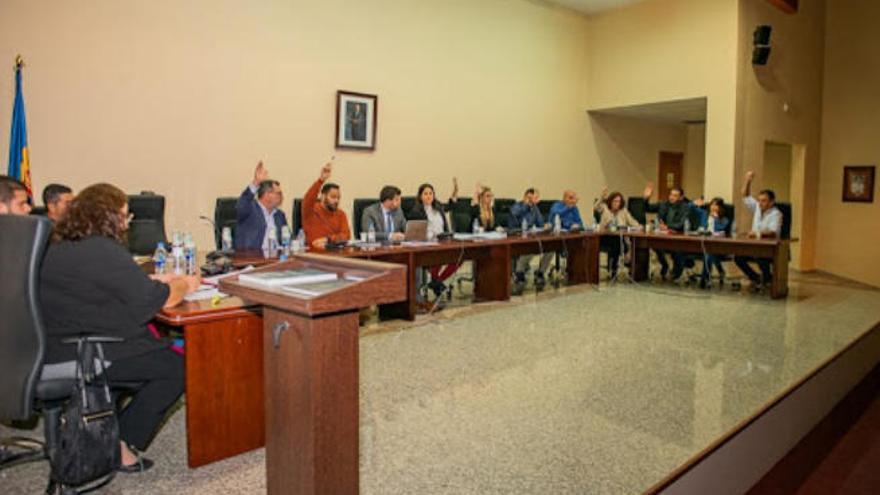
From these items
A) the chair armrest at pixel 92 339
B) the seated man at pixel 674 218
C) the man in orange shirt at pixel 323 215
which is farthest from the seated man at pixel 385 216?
the seated man at pixel 674 218

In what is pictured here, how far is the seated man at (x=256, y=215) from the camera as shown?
4445 mm

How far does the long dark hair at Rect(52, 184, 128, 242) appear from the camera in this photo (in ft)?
6.88

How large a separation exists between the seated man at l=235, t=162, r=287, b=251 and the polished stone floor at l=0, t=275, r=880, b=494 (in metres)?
1.10

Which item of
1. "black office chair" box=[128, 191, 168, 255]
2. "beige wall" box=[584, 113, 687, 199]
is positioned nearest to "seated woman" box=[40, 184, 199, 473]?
"black office chair" box=[128, 191, 168, 255]

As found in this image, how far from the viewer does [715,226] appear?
21.9ft

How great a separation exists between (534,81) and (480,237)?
358cm

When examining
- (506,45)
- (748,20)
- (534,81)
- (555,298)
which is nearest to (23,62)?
(555,298)

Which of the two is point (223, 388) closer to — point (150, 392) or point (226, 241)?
point (150, 392)

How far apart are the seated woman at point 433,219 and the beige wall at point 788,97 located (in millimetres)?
4130

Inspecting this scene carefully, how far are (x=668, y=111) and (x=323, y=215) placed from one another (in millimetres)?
6298

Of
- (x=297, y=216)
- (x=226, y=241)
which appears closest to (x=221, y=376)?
(x=226, y=241)

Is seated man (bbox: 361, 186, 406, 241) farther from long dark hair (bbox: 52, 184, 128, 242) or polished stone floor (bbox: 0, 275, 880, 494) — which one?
long dark hair (bbox: 52, 184, 128, 242)

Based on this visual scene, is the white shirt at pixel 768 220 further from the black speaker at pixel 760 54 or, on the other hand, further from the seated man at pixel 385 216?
the seated man at pixel 385 216

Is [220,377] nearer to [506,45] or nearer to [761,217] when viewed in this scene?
[761,217]
